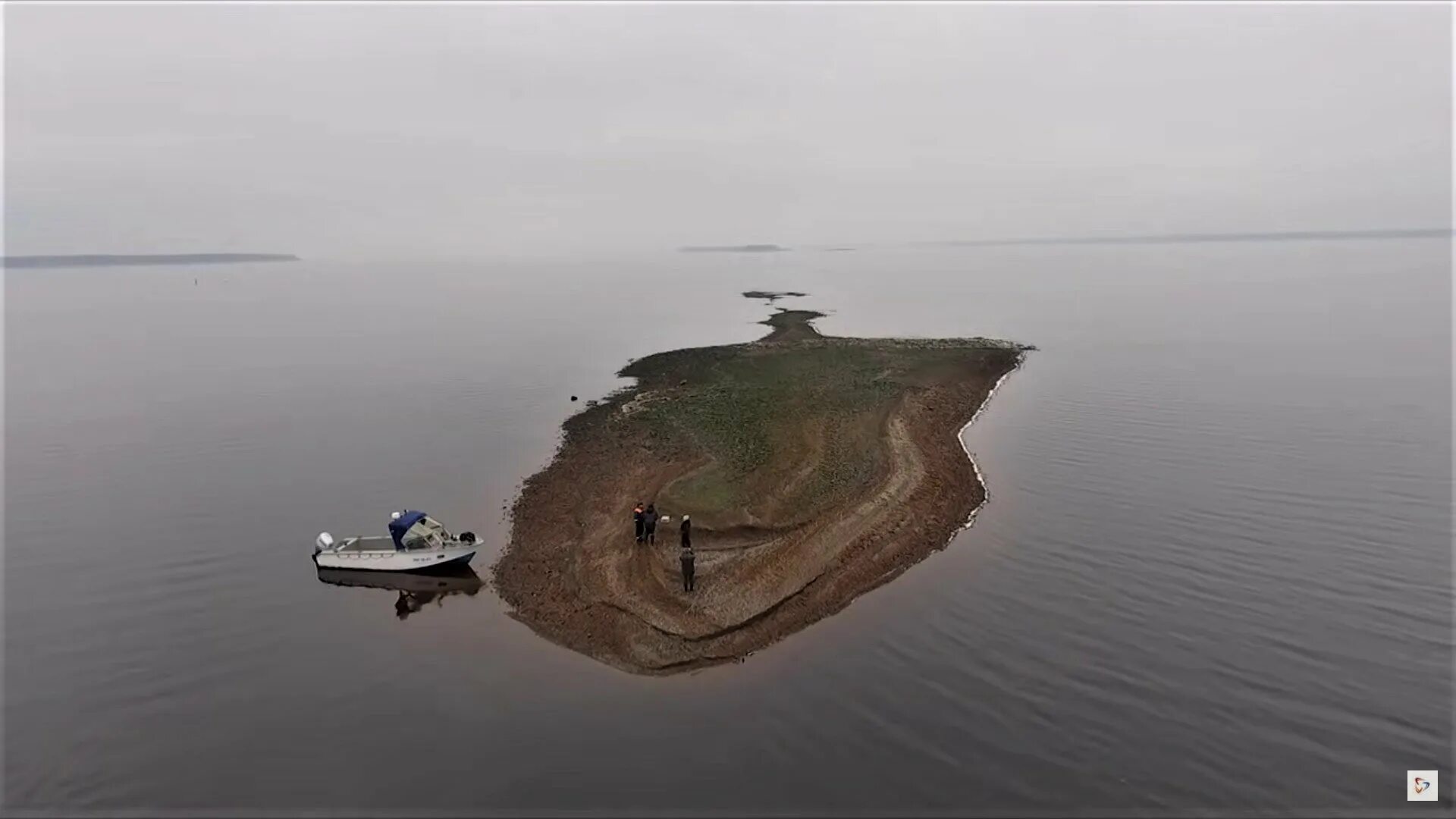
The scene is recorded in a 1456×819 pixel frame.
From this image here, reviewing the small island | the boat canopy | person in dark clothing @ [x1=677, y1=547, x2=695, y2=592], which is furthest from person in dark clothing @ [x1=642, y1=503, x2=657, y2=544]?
the boat canopy

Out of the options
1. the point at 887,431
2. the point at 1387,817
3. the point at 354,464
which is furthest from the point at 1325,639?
the point at 354,464

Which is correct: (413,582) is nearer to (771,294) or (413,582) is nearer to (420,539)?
(420,539)

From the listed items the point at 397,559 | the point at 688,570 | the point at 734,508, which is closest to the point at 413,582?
the point at 397,559

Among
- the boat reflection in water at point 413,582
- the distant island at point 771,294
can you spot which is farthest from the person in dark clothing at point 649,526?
the distant island at point 771,294

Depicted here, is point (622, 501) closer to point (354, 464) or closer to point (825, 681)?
point (825, 681)

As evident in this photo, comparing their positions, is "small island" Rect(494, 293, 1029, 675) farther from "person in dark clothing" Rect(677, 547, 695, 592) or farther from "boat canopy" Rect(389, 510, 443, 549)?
"boat canopy" Rect(389, 510, 443, 549)

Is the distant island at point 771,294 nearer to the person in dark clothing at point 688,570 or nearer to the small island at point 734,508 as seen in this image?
the small island at point 734,508
